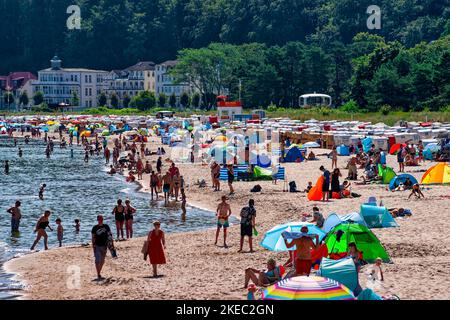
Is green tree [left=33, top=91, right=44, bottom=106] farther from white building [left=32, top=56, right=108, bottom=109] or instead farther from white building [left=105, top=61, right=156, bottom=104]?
white building [left=105, top=61, right=156, bottom=104]

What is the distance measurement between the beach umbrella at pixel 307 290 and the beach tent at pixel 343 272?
2.33 m

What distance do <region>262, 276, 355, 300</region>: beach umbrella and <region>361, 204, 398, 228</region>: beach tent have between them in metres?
9.63

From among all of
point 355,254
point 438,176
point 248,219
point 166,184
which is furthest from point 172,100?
point 355,254

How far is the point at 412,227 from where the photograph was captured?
74.2ft

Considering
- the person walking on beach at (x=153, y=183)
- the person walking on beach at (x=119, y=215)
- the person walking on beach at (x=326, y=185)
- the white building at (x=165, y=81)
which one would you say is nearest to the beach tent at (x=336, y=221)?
the person walking on beach at (x=119, y=215)

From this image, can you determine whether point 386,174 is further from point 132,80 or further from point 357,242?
point 132,80

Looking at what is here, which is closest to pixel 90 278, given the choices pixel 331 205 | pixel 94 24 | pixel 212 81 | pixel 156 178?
pixel 331 205

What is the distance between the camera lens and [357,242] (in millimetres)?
18188

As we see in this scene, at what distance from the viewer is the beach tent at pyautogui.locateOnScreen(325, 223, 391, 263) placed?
59.7ft

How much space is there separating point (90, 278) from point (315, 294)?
790cm

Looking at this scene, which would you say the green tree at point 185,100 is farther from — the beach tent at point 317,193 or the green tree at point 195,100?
the beach tent at point 317,193

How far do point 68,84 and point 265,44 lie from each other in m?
35.1

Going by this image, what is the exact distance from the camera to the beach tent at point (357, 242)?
59.7ft
